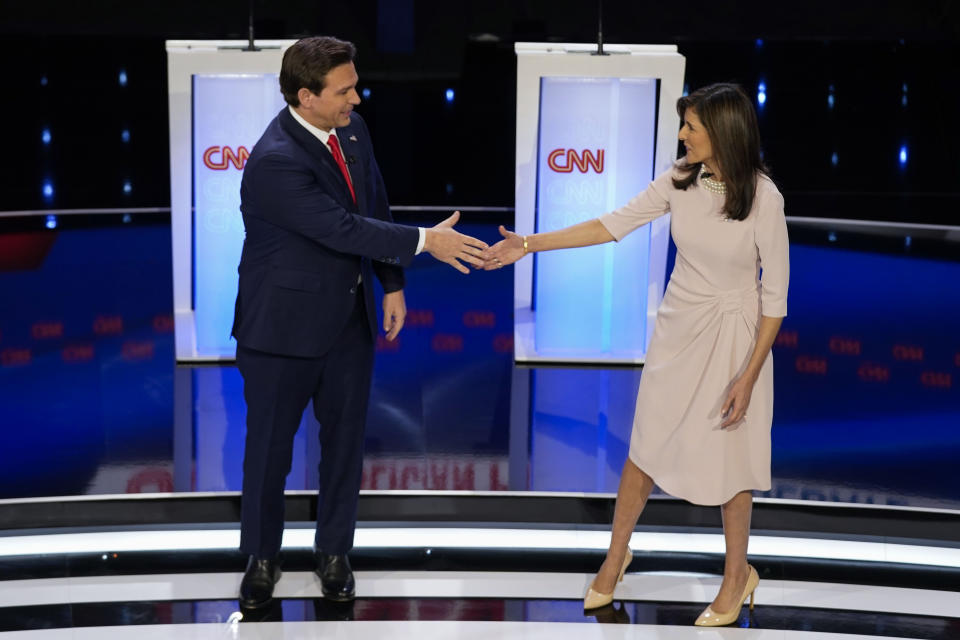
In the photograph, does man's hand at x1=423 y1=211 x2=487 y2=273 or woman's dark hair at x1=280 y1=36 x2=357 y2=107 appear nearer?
woman's dark hair at x1=280 y1=36 x2=357 y2=107

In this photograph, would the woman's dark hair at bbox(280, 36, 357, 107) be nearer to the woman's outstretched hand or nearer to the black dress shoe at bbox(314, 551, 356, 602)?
the woman's outstretched hand

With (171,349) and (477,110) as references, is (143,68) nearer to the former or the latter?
(477,110)

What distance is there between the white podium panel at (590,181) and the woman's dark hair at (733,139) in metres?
→ 2.48

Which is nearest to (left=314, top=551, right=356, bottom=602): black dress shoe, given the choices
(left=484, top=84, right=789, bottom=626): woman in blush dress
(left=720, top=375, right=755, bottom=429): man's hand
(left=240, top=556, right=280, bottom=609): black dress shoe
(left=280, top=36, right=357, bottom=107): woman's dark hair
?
(left=240, top=556, right=280, bottom=609): black dress shoe

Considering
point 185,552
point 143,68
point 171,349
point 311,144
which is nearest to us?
point 311,144

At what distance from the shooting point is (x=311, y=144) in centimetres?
298

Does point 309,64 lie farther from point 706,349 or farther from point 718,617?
point 718,617

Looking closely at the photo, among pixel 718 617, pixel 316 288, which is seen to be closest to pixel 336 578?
pixel 316 288

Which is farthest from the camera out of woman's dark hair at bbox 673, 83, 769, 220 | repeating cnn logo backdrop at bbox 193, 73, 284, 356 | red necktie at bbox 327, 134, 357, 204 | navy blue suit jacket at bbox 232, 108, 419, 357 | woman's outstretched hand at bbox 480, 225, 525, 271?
repeating cnn logo backdrop at bbox 193, 73, 284, 356

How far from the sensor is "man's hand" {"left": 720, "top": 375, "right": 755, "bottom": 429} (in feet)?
9.52

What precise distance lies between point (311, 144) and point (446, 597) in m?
1.35

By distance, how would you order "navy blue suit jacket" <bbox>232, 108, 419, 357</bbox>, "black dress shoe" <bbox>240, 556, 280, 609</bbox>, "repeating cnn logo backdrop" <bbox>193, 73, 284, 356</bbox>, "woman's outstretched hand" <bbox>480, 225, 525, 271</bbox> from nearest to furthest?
"navy blue suit jacket" <bbox>232, 108, 419, 357</bbox>
"black dress shoe" <bbox>240, 556, 280, 609</bbox>
"woman's outstretched hand" <bbox>480, 225, 525, 271</bbox>
"repeating cnn logo backdrop" <bbox>193, 73, 284, 356</bbox>

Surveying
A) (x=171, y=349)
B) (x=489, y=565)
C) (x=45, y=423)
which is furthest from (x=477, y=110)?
(x=489, y=565)

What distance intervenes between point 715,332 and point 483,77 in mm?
8019
